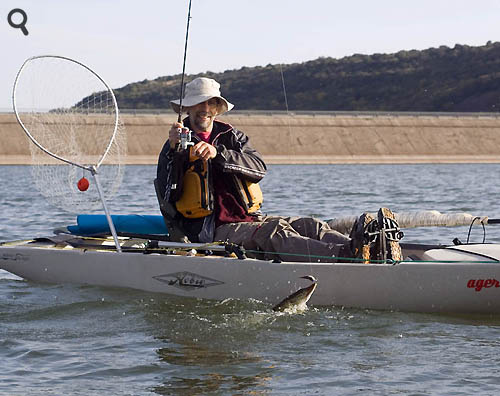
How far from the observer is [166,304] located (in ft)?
31.5

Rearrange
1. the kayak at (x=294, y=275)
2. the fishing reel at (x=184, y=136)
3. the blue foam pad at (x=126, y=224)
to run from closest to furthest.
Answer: the kayak at (x=294, y=275) → the fishing reel at (x=184, y=136) → the blue foam pad at (x=126, y=224)

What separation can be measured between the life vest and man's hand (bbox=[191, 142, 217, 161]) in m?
0.31

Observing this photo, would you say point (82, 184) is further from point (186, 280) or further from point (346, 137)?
point (346, 137)

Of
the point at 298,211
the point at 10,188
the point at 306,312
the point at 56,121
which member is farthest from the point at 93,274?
the point at 10,188

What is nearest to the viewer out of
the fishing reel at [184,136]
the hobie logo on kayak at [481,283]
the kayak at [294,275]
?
the hobie logo on kayak at [481,283]

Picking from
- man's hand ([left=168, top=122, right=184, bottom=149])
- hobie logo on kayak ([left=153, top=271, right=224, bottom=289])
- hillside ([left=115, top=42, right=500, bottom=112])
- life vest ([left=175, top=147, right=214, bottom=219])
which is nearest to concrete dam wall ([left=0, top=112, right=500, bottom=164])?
hillside ([left=115, top=42, right=500, bottom=112])

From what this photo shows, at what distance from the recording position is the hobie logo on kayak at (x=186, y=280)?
9555 millimetres

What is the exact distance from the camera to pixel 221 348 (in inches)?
313

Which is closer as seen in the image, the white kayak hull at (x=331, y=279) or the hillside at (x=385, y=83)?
the white kayak hull at (x=331, y=279)

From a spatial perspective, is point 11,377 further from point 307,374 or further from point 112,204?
point 112,204

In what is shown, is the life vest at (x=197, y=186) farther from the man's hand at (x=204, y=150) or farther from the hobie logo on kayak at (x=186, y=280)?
the hobie logo on kayak at (x=186, y=280)

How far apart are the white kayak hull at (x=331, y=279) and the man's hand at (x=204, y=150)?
0.96 m

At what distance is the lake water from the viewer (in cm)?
693

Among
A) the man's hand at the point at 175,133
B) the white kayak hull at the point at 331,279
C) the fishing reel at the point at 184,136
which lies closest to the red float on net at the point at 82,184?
the white kayak hull at the point at 331,279
